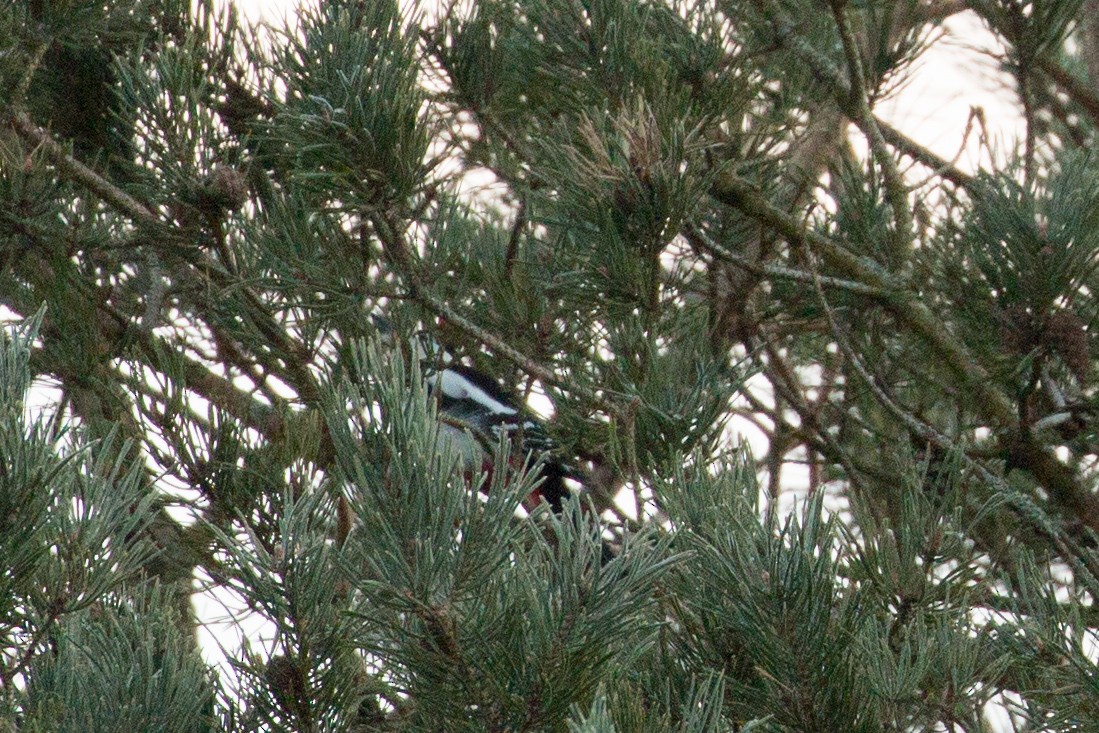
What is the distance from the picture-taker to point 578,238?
1246 millimetres

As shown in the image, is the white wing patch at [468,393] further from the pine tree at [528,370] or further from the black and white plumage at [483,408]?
the pine tree at [528,370]

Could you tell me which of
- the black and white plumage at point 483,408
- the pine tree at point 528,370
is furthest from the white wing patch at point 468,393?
the pine tree at point 528,370

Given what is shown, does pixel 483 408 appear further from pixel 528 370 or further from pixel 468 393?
pixel 528 370

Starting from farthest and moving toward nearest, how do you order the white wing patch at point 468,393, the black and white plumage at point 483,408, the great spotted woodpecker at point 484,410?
the white wing patch at point 468,393, the black and white plumage at point 483,408, the great spotted woodpecker at point 484,410

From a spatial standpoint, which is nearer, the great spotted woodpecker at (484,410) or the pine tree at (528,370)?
the pine tree at (528,370)

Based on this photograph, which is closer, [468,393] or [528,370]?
[528,370]

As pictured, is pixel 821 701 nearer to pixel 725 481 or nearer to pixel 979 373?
pixel 725 481

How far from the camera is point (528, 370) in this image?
51.2 inches

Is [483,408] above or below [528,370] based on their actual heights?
above

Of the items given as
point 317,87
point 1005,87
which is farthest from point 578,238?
point 1005,87

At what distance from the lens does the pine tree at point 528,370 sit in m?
0.75

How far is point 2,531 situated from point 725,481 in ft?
1.43

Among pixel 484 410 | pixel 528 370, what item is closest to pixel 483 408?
pixel 484 410

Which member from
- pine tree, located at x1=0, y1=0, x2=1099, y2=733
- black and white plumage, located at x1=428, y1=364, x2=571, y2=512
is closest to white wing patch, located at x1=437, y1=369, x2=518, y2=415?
black and white plumage, located at x1=428, y1=364, x2=571, y2=512
